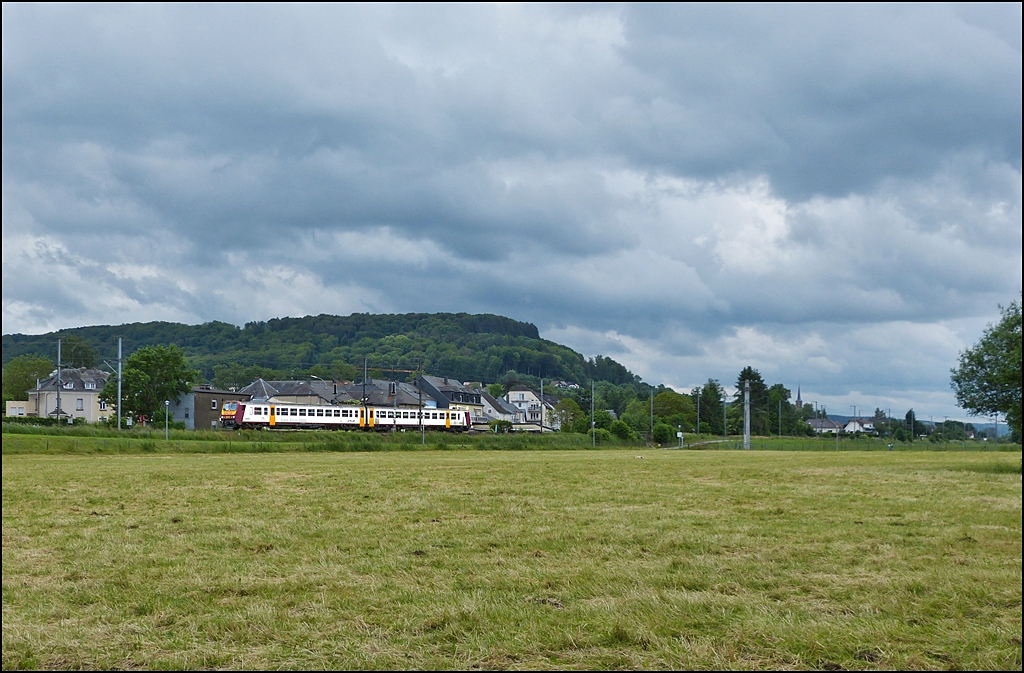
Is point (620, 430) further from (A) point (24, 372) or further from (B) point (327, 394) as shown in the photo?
(A) point (24, 372)

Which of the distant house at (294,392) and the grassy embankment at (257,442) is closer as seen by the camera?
the grassy embankment at (257,442)

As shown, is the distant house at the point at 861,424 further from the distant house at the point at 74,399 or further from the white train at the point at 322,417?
the distant house at the point at 74,399

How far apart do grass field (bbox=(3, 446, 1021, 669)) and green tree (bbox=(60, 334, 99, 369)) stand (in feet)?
445

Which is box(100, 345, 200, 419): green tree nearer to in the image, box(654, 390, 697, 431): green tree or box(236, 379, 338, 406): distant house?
box(236, 379, 338, 406): distant house

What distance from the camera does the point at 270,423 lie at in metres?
91.9

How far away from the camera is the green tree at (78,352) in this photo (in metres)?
141

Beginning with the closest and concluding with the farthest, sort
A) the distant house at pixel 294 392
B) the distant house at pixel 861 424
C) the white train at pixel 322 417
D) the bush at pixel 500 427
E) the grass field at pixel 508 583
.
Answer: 1. the grass field at pixel 508 583
2. the white train at pixel 322 417
3. the bush at pixel 500 427
4. the distant house at pixel 294 392
5. the distant house at pixel 861 424

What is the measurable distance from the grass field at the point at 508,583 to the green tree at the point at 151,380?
301ft

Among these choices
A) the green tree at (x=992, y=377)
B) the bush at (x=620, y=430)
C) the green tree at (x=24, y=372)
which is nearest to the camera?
the green tree at (x=992, y=377)

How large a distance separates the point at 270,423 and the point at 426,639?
88259mm

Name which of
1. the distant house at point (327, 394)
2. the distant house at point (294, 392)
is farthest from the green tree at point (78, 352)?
the distant house at point (294, 392)

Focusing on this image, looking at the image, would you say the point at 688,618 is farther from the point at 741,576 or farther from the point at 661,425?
the point at 661,425

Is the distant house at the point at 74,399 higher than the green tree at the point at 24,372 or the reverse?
the reverse

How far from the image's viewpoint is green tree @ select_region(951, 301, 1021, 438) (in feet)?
101
